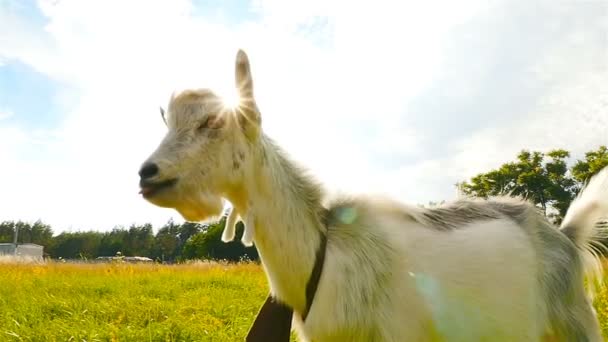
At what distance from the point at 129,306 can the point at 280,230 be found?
452cm

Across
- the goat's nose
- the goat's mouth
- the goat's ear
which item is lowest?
the goat's mouth

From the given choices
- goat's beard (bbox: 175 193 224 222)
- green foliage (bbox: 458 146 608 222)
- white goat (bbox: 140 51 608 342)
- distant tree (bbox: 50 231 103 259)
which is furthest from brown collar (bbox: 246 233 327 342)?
distant tree (bbox: 50 231 103 259)

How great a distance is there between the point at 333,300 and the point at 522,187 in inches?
1663

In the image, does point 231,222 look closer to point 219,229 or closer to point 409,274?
point 409,274

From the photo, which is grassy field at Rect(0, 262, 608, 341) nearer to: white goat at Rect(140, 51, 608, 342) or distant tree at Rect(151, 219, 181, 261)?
white goat at Rect(140, 51, 608, 342)

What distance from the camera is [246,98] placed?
282 cm

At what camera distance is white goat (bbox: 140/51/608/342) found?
2705 mm

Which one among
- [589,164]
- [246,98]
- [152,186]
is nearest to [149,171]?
[152,186]

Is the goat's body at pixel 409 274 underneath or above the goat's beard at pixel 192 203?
underneath

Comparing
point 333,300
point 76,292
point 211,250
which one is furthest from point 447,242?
point 211,250

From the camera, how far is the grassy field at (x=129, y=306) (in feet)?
17.0

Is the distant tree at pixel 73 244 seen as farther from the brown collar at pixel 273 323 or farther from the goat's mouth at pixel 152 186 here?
the goat's mouth at pixel 152 186

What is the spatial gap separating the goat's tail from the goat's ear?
9.44 ft

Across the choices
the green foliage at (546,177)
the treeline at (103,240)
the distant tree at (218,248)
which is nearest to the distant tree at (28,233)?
the treeline at (103,240)
